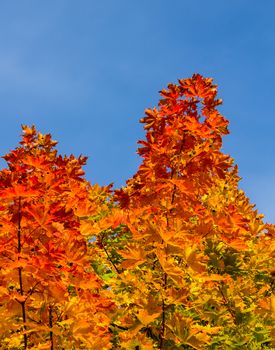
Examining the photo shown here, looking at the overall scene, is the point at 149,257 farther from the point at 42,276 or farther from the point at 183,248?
the point at 42,276

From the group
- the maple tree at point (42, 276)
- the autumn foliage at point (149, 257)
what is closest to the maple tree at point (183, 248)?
the autumn foliage at point (149, 257)

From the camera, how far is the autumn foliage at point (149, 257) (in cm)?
500

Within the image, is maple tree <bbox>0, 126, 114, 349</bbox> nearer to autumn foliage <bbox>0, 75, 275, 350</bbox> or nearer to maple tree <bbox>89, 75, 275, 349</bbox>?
autumn foliage <bbox>0, 75, 275, 350</bbox>

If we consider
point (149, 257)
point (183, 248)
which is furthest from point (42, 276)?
point (149, 257)

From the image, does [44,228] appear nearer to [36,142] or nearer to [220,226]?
[220,226]

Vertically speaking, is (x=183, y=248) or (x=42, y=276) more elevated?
(x=183, y=248)

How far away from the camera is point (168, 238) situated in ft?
17.8

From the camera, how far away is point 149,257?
6.38 metres

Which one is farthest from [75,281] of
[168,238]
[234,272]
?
[234,272]

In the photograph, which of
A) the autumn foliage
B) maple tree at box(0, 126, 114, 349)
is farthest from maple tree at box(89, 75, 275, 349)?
maple tree at box(0, 126, 114, 349)

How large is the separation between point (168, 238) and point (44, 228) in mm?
1433

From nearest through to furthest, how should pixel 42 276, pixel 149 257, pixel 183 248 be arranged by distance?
1. pixel 42 276
2. pixel 183 248
3. pixel 149 257

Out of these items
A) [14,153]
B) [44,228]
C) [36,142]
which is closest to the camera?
[44,228]

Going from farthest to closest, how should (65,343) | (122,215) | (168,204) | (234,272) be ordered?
(234,272)
(122,215)
(168,204)
(65,343)
